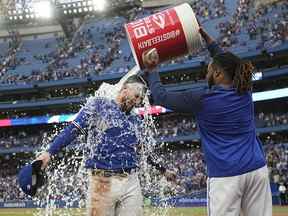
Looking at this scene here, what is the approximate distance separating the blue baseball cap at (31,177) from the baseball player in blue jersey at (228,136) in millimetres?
1378

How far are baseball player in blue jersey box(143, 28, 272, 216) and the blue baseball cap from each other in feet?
4.52

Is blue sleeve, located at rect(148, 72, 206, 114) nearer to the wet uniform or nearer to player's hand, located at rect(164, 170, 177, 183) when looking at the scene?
the wet uniform

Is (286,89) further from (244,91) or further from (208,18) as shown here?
(244,91)

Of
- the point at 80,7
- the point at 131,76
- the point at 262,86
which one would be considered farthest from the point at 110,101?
the point at 80,7

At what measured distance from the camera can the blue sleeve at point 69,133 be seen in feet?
16.2

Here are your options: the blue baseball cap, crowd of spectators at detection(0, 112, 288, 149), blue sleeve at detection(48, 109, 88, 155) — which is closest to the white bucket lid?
blue sleeve at detection(48, 109, 88, 155)

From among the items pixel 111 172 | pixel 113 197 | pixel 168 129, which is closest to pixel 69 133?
pixel 111 172

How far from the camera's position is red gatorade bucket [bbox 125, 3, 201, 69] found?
432cm

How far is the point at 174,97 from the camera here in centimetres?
396

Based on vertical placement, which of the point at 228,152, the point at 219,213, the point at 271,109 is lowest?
the point at 219,213

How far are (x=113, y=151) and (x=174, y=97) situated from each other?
1583mm

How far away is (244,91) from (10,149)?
1773 inches

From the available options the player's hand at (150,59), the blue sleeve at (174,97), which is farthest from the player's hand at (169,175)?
the player's hand at (150,59)

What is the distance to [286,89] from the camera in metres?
36.9
